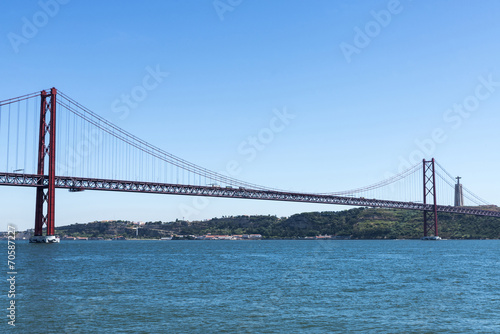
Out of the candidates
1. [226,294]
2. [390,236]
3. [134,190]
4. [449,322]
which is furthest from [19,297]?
[390,236]

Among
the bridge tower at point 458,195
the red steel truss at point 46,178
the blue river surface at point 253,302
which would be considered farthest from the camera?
the bridge tower at point 458,195

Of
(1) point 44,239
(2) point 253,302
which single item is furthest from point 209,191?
(2) point 253,302

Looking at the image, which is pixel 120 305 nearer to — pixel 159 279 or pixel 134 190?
pixel 159 279

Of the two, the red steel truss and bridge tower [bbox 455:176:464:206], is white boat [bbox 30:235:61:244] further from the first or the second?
bridge tower [bbox 455:176:464:206]

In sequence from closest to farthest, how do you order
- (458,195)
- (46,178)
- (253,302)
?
(253,302) → (46,178) → (458,195)

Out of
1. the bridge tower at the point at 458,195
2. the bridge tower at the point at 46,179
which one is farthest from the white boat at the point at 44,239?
the bridge tower at the point at 458,195

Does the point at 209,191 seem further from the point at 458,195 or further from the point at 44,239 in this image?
the point at 458,195

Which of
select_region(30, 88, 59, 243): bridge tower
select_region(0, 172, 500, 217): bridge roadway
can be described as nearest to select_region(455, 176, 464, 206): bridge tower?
select_region(0, 172, 500, 217): bridge roadway

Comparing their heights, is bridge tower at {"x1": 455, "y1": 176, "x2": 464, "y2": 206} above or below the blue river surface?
above

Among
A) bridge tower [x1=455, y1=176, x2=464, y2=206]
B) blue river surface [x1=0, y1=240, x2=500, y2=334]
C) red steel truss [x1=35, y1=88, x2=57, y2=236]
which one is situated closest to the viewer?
blue river surface [x1=0, y1=240, x2=500, y2=334]

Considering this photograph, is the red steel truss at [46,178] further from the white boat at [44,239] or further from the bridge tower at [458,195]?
the bridge tower at [458,195]

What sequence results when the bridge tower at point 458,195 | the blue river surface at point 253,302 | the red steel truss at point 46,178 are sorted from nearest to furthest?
the blue river surface at point 253,302 → the red steel truss at point 46,178 → the bridge tower at point 458,195
